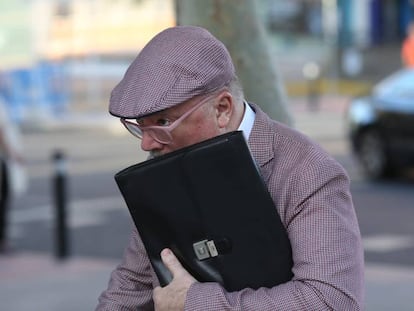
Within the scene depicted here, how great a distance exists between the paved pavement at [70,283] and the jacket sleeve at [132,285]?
4805 mm

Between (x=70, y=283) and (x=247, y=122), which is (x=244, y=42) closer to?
(x=247, y=122)

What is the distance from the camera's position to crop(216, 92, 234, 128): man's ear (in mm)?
2160

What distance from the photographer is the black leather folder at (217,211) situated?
83.0 inches

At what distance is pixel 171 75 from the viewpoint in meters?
2.11

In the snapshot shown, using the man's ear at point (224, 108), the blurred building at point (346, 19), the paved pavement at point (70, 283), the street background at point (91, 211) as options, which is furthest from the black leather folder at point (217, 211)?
the blurred building at point (346, 19)

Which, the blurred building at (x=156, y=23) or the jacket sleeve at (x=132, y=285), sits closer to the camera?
the jacket sleeve at (x=132, y=285)

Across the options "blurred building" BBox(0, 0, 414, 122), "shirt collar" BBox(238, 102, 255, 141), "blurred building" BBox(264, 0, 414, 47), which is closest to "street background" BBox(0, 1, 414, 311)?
"shirt collar" BBox(238, 102, 255, 141)

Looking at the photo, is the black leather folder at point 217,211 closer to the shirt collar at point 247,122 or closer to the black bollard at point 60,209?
the shirt collar at point 247,122

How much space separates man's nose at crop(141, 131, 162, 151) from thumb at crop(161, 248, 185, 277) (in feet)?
0.74

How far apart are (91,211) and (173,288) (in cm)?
1025

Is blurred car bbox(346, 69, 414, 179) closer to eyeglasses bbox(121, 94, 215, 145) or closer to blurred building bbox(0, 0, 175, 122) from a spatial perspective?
blurred building bbox(0, 0, 175, 122)

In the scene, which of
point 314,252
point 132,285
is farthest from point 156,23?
point 314,252

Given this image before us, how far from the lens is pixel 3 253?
1003cm

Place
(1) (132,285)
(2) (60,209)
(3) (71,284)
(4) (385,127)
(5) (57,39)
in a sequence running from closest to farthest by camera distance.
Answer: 1. (1) (132,285)
2. (3) (71,284)
3. (2) (60,209)
4. (4) (385,127)
5. (5) (57,39)
